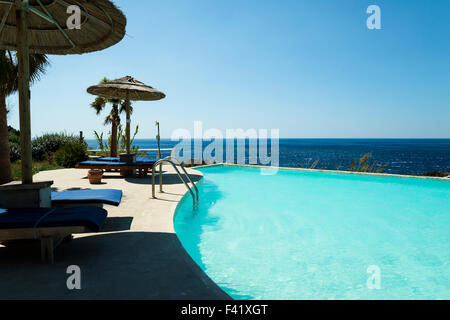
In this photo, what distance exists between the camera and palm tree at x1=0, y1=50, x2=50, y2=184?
648cm

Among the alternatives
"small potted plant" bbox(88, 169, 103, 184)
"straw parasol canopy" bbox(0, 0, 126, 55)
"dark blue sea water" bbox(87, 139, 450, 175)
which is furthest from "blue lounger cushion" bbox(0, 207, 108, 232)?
"dark blue sea water" bbox(87, 139, 450, 175)

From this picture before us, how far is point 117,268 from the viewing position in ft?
8.23

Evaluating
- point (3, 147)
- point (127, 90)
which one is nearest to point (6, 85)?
point (3, 147)

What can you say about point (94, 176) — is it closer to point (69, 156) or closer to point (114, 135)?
point (69, 156)

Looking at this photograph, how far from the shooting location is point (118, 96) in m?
9.61

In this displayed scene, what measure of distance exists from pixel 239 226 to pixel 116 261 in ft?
→ 9.86

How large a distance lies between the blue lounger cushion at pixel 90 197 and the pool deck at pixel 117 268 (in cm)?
42

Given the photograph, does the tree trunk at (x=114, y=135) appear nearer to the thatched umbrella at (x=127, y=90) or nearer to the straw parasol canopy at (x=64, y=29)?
the thatched umbrella at (x=127, y=90)

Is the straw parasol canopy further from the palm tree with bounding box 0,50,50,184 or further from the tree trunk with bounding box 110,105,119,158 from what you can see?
the tree trunk with bounding box 110,105,119,158

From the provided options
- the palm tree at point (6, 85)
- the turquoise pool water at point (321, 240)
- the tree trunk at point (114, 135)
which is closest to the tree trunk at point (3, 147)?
Answer: the palm tree at point (6, 85)

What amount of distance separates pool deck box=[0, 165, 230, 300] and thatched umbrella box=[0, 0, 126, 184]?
1073 millimetres

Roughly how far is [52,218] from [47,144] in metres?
15.9

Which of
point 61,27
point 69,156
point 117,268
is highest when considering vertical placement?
point 61,27
